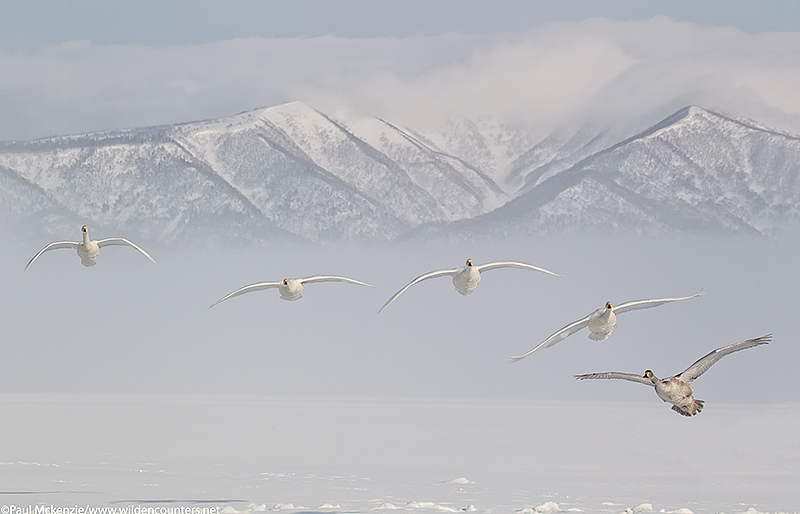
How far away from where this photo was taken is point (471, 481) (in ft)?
205

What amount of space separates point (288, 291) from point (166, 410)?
10695 cm

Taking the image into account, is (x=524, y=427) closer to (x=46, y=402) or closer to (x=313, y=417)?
(x=313, y=417)

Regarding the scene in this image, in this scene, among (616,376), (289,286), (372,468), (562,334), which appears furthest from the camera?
(372,468)

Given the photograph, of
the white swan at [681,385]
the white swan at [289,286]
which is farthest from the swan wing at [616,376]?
the white swan at [289,286]

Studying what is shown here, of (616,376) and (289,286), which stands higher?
(289,286)

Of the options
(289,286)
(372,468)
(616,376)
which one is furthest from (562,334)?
(372,468)

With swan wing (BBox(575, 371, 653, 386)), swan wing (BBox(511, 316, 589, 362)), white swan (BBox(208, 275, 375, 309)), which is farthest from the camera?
white swan (BBox(208, 275, 375, 309))

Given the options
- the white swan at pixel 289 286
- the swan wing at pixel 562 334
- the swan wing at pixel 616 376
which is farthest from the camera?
the white swan at pixel 289 286

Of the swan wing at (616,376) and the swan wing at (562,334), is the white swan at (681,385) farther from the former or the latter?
the swan wing at (562,334)

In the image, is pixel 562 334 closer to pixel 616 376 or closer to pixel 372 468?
pixel 616 376

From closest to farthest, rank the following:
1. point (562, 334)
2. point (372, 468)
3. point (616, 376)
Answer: point (616, 376)
point (562, 334)
point (372, 468)

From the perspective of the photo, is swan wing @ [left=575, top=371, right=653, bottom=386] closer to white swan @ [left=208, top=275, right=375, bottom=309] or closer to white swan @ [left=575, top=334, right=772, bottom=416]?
white swan @ [left=575, top=334, right=772, bottom=416]

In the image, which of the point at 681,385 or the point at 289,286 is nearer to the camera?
the point at 681,385

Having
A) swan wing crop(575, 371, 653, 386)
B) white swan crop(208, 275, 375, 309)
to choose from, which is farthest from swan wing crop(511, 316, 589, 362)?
white swan crop(208, 275, 375, 309)
